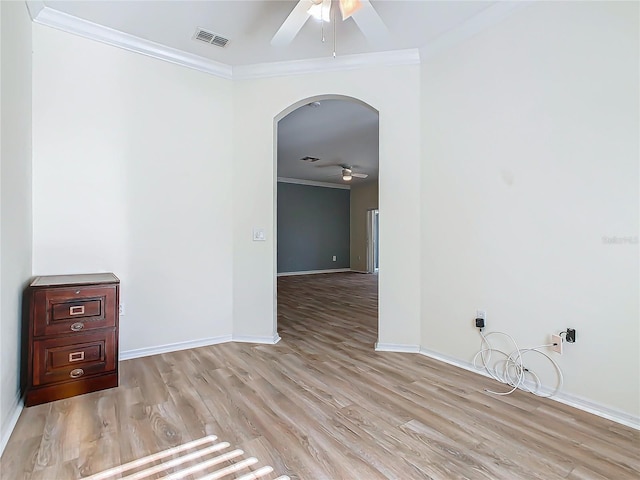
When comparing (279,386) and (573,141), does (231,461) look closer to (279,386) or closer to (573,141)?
(279,386)

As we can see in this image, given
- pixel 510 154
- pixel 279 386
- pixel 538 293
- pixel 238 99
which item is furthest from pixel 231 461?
pixel 238 99

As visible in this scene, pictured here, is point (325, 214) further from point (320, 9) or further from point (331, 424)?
point (331, 424)

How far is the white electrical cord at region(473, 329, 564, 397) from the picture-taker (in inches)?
83.7

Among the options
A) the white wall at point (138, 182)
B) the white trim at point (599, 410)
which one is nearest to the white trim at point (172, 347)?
the white wall at point (138, 182)

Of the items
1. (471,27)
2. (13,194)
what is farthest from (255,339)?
(471,27)

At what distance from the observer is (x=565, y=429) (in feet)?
5.70

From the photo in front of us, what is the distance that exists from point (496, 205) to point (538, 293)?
2.06 feet

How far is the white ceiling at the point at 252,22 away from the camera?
2301 millimetres

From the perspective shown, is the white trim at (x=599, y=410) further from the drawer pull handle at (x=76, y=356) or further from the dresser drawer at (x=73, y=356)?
the drawer pull handle at (x=76, y=356)

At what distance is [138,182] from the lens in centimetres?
279

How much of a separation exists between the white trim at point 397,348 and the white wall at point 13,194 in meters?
2.41

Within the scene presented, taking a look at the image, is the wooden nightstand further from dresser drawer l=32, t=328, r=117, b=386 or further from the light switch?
the light switch

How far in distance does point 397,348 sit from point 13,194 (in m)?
2.79

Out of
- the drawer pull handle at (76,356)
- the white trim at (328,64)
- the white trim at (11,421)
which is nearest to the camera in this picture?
the white trim at (11,421)
